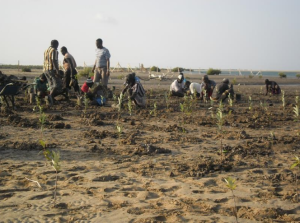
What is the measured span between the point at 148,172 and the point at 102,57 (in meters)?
7.30

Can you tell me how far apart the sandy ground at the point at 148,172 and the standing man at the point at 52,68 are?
7.10 ft

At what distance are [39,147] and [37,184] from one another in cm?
161

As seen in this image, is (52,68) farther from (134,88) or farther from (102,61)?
(134,88)

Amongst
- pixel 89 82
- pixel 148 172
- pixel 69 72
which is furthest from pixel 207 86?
pixel 148 172

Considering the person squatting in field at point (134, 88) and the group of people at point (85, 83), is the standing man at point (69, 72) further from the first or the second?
the person squatting in field at point (134, 88)

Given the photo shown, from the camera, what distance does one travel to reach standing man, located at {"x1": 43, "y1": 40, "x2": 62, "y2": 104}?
Result: 9.73m

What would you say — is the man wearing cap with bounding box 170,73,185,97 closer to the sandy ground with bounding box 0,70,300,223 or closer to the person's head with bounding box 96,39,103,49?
the person's head with bounding box 96,39,103,49

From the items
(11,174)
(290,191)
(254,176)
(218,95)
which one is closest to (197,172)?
(254,176)

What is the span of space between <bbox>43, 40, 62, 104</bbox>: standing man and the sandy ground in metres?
2.17

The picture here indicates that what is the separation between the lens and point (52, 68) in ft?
32.1

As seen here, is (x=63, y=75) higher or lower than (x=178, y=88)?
higher

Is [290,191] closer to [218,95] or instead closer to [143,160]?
[143,160]

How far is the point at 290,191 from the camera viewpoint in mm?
3885

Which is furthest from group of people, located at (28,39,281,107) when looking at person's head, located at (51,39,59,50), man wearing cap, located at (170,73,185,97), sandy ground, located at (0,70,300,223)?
sandy ground, located at (0,70,300,223)
